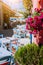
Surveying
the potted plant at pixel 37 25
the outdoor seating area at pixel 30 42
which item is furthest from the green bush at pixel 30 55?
the potted plant at pixel 37 25

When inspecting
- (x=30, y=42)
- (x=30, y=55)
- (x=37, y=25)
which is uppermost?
(x=37, y=25)

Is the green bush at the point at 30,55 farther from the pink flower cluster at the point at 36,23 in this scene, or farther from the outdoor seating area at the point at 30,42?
the pink flower cluster at the point at 36,23

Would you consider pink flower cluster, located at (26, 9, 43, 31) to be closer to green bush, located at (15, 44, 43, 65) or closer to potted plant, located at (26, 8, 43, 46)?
potted plant, located at (26, 8, 43, 46)

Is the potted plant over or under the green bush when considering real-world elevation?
over

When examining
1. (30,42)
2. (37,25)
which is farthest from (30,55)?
(30,42)

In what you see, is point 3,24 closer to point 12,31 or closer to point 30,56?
point 12,31

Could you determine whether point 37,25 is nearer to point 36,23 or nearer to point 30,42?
point 36,23

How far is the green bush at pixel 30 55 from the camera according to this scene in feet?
4.71

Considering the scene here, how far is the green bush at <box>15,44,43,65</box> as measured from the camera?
1.43m

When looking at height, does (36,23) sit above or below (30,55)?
above

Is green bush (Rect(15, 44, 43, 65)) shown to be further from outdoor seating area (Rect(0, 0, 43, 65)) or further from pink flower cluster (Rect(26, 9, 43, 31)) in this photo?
pink flower cluster (Rect(26, 9, 43, 31))

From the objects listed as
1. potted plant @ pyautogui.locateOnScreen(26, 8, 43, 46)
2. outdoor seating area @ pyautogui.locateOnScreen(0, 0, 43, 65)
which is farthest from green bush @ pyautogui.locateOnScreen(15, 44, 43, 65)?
potted plant @ pyautogui.locateOnScreen(26, 8, 43, 46)

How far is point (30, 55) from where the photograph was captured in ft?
4.90

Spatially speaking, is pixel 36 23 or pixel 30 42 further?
pixel 30 42
